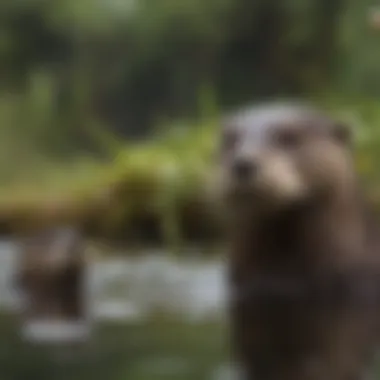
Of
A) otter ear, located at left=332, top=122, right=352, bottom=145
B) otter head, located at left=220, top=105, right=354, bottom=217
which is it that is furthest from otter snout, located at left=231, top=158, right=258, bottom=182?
otter ear, located at left=332, top=122, right=352, bottom=145

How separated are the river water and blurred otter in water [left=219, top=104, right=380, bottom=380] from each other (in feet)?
0.08

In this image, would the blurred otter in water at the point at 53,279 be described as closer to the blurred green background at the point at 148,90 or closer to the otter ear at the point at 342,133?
the blurred green background at the point at 148,90

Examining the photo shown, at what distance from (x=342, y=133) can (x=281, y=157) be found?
0.22ft

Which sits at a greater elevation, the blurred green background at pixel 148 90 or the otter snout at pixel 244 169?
the blurred green background at pixel 148 90

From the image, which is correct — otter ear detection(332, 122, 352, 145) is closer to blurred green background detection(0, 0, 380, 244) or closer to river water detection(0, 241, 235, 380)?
blurred green background detection(0, 0, 380, 244)

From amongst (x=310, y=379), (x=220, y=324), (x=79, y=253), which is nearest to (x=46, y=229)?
(x=79, y=253)

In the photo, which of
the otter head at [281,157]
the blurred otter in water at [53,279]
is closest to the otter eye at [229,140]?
the otter head at [281,157]

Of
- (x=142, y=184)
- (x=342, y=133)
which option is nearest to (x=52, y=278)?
(x=142, y=184)

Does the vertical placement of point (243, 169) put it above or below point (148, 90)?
below

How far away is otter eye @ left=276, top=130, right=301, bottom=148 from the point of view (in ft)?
3.03

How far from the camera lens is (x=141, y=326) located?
2.78 ft

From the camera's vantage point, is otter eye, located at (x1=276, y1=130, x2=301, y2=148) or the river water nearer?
the river water

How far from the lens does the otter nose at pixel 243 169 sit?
2.87 ft

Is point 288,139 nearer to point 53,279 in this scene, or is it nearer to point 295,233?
point 295,233
